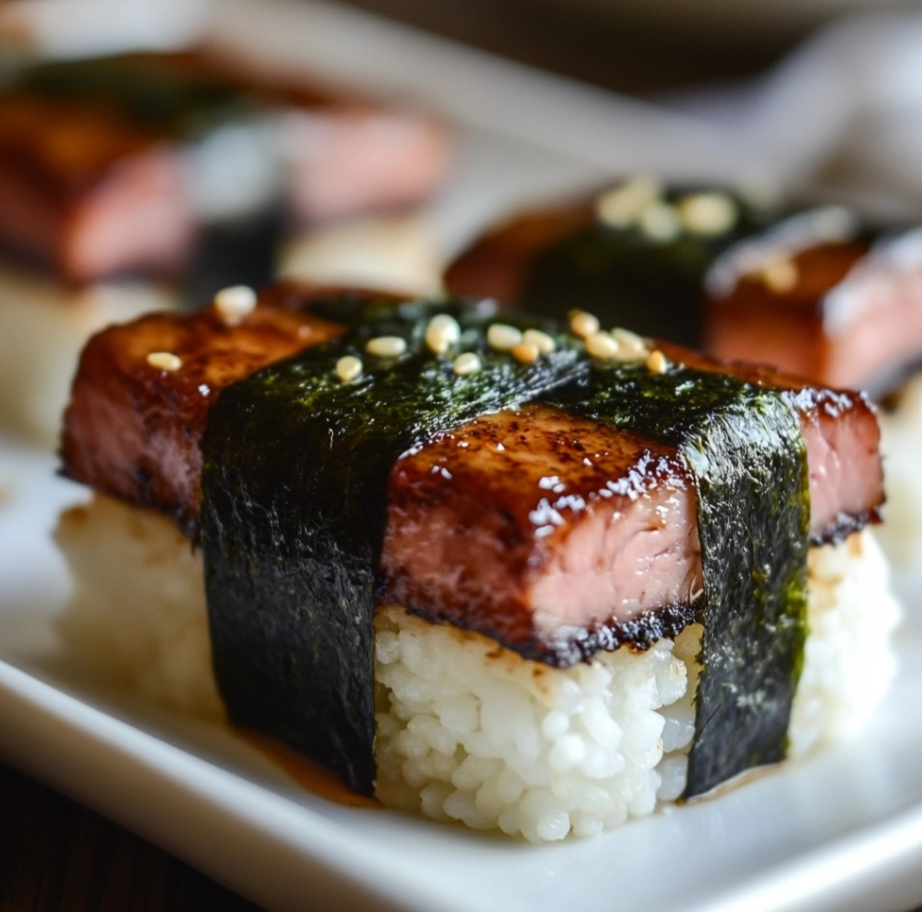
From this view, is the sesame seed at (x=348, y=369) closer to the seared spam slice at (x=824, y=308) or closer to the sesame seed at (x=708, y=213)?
the seared spam slice at (x=824, y=308)

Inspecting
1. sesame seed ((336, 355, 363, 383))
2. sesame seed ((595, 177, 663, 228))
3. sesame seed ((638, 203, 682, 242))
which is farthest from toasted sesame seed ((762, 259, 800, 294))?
sesame seed ((336, 355, 363, 383))

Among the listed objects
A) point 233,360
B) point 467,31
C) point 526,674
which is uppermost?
point 233,360

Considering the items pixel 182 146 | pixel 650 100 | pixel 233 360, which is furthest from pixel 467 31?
pixel 233 360

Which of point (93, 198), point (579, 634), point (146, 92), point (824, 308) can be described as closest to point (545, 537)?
point (579, 634)

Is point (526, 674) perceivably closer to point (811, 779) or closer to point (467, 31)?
point (811, 779)

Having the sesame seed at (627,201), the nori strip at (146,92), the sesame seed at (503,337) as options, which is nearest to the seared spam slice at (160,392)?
the sesame seed at (503,337)

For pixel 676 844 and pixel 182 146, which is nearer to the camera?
pixel 676 844
